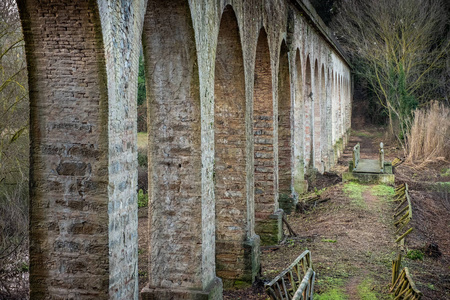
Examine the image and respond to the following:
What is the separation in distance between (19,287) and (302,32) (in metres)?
10.5

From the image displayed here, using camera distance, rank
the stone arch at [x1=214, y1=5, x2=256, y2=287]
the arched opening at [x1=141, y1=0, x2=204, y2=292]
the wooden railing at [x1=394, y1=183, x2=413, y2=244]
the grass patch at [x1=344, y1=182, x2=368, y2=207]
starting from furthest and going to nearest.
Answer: the grass patch at [x1=344, y1=182, x2=368, y2=207]
the wooden railing at [x1=394, y1=183, x2=413, y2=244]
the stone arch at [x1=214, y1=5, x2=256, y2=287]
the arched opening at [x1=141, y1=0, x2=204, y2=292]

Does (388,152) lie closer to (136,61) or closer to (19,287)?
(19,287)

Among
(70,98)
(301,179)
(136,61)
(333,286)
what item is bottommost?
(333,286)

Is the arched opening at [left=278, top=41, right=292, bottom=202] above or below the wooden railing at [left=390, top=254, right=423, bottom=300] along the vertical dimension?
above

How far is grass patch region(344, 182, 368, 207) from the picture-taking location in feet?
44.2

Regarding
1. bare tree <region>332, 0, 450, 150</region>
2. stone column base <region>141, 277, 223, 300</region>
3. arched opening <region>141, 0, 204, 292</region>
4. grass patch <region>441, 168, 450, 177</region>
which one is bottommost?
stone column base <region>141, 277, 223, 300</region>

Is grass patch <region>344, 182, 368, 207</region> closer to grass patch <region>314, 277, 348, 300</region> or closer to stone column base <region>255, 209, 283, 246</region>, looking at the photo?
stone column base <region>255, 209, 283, 246</region>

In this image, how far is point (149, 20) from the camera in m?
5.70

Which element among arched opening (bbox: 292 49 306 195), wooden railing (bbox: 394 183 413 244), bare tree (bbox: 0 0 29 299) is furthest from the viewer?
→ arched opening (bbox: 292 49 306 195)

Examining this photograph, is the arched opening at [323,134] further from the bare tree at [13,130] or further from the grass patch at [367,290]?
the bare tree at [13,130]

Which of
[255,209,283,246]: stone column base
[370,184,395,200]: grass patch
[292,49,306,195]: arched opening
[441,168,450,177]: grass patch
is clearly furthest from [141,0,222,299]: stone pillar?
[441,168,450,177]: grass patch

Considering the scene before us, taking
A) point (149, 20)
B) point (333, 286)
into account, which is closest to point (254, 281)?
point (333, 286)

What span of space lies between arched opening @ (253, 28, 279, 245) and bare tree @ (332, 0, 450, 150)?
1492 centimetres

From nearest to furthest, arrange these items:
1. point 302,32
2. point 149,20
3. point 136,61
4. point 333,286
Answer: point 136,61 < point 149,20 < point 333,286 < point 302,32
